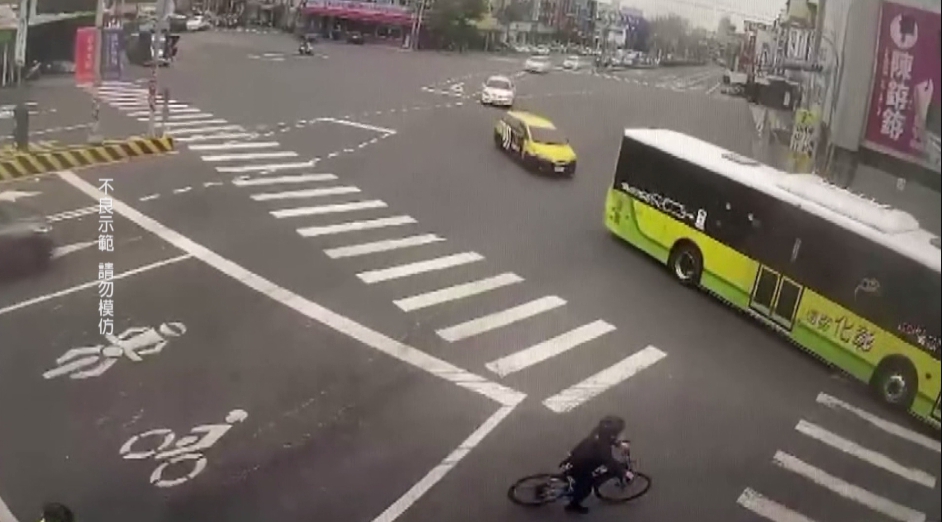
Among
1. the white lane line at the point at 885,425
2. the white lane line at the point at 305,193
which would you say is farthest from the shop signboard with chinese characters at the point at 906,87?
the white lane line at the point at 305,193

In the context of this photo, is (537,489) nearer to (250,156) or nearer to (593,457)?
(593,457)

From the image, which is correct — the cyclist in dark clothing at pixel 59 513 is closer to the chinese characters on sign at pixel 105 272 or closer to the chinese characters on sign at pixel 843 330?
the chinese characters on sign at pixel 105 272

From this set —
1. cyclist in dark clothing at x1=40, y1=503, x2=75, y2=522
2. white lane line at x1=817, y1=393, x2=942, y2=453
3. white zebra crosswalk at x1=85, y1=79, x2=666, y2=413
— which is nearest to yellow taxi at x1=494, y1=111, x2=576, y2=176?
white zebra crosswalk at x1=85, y1=79, x2=666, y2=413

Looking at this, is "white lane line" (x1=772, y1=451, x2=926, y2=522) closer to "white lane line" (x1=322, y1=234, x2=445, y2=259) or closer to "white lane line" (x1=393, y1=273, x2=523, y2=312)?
"white lane line" (x1=393, y1=273, x2=523, y2=312)

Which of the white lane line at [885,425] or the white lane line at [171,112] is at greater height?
the white lane line at [171,112]

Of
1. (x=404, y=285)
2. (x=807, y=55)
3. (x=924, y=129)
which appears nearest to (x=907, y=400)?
(x=924, y=129)

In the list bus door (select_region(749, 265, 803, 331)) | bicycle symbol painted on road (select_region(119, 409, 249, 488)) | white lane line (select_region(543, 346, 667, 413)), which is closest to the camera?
bus door (select_region(749, 265, 803, 331))

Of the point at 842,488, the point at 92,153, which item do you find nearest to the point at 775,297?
the point at 842,488
